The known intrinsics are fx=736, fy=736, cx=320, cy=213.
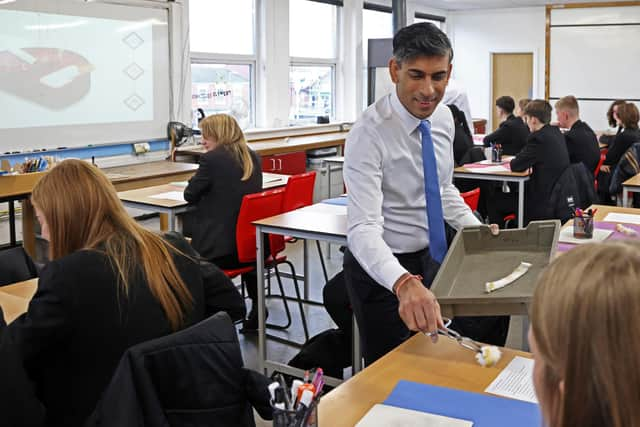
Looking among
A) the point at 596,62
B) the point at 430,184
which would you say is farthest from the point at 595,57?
the point at 430,184

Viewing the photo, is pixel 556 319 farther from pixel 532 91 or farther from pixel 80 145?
pixel 532 91

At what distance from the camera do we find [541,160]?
540 centimetres

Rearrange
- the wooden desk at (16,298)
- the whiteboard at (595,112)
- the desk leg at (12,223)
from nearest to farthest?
the wooden desk at (16,298) < the desk leg at (12,223) < the whiteboard at (595,112)

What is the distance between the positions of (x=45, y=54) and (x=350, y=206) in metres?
4.50

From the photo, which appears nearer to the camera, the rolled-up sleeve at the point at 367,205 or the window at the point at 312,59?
the rolled-up sleeve at the point at 367,205

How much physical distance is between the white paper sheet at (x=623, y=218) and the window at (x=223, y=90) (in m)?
4.77

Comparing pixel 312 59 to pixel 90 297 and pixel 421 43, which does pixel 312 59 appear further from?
pixel 90 297

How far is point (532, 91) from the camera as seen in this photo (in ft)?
40.7

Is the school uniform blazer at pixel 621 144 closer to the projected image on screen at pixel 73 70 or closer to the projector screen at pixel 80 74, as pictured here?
the projector screen at pixel 80 74

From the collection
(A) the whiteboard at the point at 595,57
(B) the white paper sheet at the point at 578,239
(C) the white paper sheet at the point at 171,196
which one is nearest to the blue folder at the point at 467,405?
(B) the white paper sheet at the point at 578,239

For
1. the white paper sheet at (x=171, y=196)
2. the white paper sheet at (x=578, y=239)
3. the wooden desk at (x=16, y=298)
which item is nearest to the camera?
the wooden desk at (x=16, y=298)

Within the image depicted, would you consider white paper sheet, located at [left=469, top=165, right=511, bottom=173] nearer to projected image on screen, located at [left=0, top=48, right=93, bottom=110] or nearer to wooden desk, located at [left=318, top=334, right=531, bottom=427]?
projected image on screen, located at [left=0, top=48, right=93, bottom=110]

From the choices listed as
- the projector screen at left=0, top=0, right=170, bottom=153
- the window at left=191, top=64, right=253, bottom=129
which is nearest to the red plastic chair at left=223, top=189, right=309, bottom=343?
the projector screen at left=0, top=0, right=170, bottom=153

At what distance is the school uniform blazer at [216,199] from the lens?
4.11 meters
